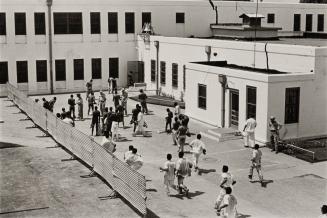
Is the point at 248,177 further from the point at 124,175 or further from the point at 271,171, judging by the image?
the point at 124,175

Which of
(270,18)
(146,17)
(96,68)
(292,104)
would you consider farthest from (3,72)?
(270,18)

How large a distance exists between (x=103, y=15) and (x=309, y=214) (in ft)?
98.5

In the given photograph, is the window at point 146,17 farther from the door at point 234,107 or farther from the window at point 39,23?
the door at point 234,107

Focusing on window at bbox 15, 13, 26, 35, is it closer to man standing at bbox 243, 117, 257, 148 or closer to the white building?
the white building

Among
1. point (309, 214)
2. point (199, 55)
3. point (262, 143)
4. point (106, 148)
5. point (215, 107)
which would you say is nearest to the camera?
point (309, 214)

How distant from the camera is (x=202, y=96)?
2900cm

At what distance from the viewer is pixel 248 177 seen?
19141mm

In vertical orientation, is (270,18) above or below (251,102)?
above

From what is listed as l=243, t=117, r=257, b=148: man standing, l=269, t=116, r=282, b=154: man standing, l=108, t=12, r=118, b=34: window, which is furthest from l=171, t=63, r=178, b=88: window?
l=269, t=116, r=282, b=154: man standing

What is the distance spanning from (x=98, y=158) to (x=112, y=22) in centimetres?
2541

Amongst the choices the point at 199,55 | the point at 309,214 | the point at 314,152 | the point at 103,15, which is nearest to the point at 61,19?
the point at 103,15

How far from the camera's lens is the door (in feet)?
85.3

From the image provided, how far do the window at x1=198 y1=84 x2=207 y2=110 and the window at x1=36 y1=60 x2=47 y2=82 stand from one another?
16363 mm

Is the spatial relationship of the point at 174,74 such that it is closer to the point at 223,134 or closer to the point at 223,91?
the point at 223,91
